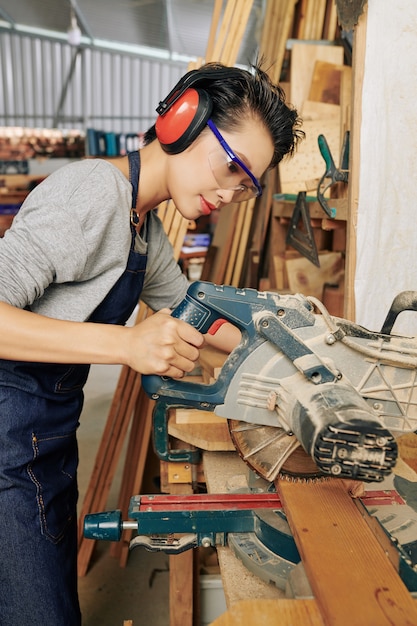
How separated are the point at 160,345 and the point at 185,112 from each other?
1.94ft

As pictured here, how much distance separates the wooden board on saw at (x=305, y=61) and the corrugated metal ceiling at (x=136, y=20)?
4.81 m

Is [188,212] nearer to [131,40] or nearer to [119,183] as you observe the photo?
[119,183]

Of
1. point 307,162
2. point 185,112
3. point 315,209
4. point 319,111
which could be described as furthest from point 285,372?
point 319,111

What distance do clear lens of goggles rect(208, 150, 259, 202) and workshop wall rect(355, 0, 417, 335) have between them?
1.54 ft

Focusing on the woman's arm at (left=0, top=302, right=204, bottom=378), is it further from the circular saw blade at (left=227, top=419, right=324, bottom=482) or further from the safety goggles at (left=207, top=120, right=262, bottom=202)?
the safety goggles at (left=207, top=120, right=262, bottom=202)

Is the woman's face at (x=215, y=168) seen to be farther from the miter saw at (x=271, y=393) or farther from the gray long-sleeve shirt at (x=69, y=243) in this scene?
the miter saw at (x=271, y=393)

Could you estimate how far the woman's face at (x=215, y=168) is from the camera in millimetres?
1351

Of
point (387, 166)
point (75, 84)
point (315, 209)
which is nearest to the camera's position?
point (387, 166)

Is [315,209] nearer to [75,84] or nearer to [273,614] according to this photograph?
[273,614]

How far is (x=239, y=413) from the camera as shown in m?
1.23

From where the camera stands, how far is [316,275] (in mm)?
2824

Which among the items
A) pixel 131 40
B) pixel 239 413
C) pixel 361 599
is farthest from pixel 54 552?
pixel 131 40

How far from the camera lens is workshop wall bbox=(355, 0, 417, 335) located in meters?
1.58

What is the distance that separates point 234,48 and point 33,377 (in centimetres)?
179
